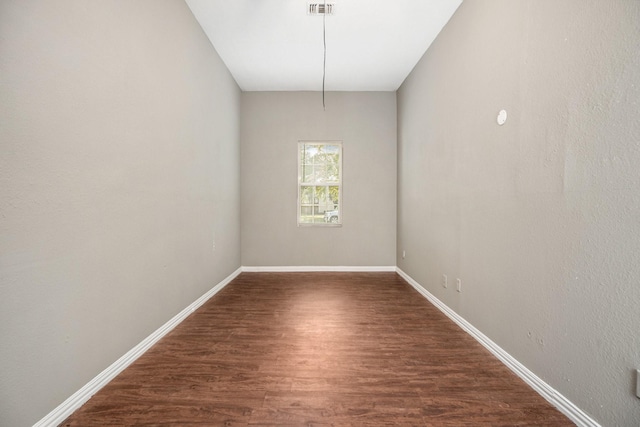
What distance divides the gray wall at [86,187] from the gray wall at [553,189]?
8.41ft

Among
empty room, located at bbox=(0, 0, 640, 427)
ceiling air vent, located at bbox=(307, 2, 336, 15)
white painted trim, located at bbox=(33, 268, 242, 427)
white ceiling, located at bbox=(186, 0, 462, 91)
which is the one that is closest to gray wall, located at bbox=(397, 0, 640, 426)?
empty room, located at bbox=(0, 0, 640, 427)

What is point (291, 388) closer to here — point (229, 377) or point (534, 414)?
point (229, 377)

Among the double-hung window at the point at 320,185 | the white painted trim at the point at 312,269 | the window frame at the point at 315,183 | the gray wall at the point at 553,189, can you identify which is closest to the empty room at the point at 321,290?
the gray wall at the point at 553,189

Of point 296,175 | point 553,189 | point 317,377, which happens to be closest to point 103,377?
point 317,377

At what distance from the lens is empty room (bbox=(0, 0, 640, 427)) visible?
129cm

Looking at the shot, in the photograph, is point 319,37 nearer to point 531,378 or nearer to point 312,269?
point 312,269

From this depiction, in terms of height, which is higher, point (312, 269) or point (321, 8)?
point (321, 8)

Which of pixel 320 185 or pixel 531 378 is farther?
pixel 320 185

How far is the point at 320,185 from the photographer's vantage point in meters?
5.18

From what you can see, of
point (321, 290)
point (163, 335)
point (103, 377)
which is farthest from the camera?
point (321, 290)

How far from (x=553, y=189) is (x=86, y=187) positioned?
2569 mm

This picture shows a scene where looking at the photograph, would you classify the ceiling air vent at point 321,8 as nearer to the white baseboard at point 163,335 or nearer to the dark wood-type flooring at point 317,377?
the dark wood-type flooring at point 317,377

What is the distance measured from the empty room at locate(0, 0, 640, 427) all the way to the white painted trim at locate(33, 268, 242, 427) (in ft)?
0.04

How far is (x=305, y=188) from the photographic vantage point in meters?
5.17
